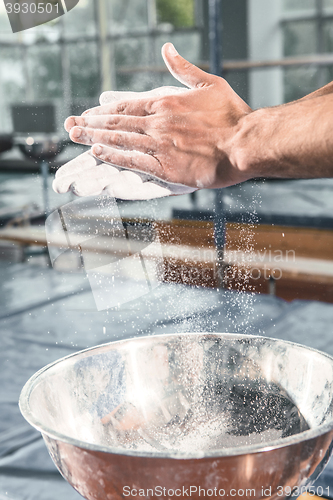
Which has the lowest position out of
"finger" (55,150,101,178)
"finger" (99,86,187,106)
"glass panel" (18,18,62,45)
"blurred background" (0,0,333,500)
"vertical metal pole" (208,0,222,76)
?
"blurred background" (0,0,333,500)

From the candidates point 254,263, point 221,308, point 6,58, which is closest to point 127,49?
point 6,58

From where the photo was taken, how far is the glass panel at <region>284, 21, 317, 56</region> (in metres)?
5.43

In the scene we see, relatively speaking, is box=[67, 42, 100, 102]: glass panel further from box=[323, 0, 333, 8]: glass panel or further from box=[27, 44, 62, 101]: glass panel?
box=[323, 0, 333, 8]: glass panel

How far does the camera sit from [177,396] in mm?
445

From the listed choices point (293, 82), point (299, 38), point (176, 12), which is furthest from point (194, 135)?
point (176, 12)

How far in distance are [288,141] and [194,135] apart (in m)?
0.10

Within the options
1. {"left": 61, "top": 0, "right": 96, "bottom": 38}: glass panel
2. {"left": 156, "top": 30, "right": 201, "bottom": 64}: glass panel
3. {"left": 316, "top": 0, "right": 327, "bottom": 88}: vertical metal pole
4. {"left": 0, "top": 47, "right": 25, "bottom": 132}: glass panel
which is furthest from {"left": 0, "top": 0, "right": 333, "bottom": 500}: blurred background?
{"left": 0, "top": 47, "right": 25, "bottom": 132}: glass panel

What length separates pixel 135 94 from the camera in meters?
0.54

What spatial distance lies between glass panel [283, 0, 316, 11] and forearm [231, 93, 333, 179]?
574 cm

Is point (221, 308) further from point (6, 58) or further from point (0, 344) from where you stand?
point (6, 58)

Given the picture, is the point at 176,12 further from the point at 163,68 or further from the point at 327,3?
the point at 163,68

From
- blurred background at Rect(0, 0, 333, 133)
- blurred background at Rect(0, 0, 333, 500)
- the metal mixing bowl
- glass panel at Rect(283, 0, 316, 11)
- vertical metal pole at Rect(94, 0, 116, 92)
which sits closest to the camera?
the metal mixing bowl

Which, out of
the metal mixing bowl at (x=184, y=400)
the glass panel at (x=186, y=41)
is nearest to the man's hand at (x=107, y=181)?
the metal mixing bowl at (x=184, y=400)

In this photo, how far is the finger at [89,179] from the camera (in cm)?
44
